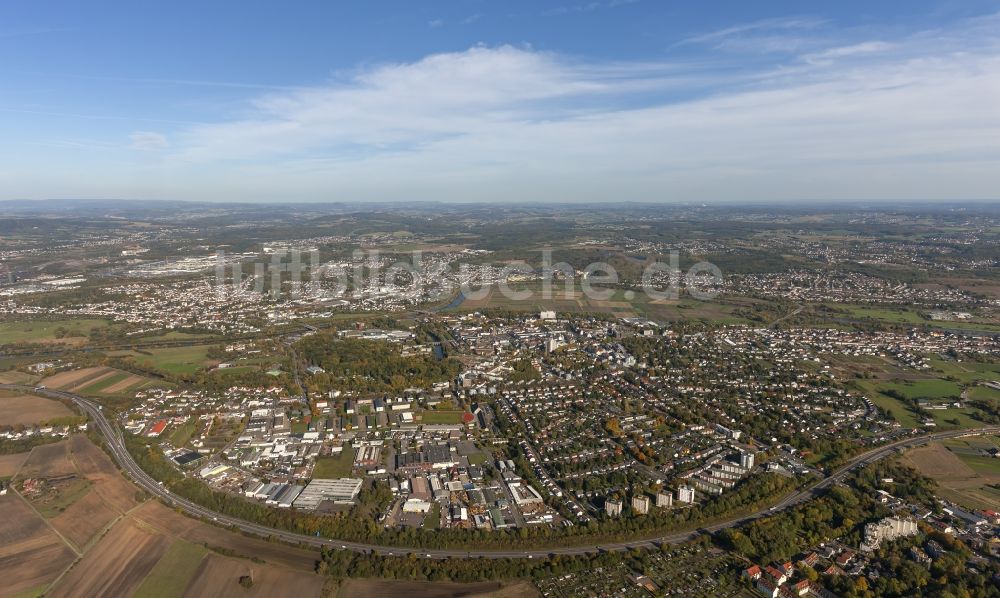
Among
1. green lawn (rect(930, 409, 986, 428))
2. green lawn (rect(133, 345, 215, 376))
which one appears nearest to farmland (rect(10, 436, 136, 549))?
green lawn (rect(133, 345, 215, 376))

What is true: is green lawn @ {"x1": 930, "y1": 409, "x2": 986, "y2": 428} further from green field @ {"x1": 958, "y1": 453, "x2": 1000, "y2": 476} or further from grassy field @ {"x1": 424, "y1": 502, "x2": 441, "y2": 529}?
grassy field @ {"x1": 424, "y1": 502, "x2": 441, "y2": 529}

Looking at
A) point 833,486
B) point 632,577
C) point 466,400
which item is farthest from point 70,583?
point 833,486

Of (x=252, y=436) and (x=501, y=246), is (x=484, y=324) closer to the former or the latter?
(x=252, y=436)

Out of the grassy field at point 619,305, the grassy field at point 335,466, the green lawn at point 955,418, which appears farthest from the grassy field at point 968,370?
the grassy field at point 335,466

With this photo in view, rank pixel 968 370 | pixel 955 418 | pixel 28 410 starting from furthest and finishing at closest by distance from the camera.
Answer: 1. pixel 968 370
2. pixel 28 410
3. pixel 955 418

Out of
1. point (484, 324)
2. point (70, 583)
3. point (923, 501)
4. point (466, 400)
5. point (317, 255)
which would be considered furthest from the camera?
point (317, 255)

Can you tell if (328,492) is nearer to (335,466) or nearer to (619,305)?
(335,466)

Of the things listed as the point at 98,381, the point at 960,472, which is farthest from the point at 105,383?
the point at 960,472

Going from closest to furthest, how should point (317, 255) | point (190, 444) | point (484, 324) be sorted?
point (190, 444) → point (484, 324) → point (317, 255)
